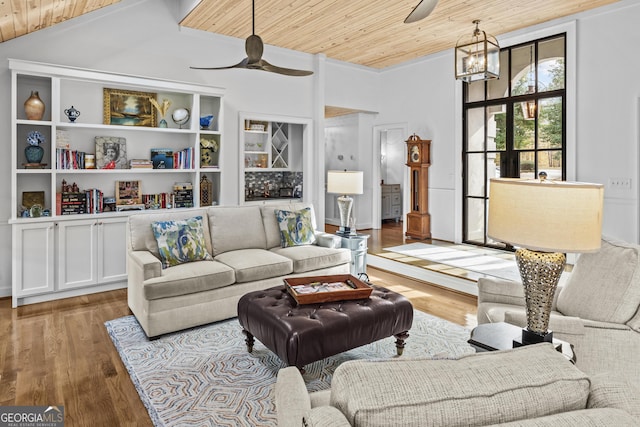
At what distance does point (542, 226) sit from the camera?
1535 mm

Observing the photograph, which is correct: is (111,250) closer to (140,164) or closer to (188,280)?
(140,164)

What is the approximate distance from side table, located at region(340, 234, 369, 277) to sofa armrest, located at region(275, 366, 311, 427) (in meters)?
3.38

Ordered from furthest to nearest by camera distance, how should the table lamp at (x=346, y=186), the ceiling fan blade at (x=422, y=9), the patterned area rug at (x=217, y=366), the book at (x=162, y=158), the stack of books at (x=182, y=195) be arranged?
the stack of books at (x=182, y=195), the book at (x=162, y=158), the table lamp at (x=346, y=186), the ceiling fan blade at (x=422, y=9), the patterned area rug at (x=217, y=366)

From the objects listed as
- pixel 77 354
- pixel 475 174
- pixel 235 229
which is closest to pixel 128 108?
pixel 235 229

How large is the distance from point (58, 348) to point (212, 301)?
46.2 inches

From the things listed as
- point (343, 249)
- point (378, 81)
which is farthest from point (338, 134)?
point (343, 249)

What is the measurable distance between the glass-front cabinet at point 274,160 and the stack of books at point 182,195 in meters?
1.40

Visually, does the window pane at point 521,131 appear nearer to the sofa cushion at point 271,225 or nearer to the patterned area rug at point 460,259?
the patterned area rug at point 460,259

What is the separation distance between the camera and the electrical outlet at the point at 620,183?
15.6 feet

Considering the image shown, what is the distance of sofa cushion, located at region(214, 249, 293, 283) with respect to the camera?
373 centimetres

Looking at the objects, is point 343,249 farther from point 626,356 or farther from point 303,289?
point 626,356

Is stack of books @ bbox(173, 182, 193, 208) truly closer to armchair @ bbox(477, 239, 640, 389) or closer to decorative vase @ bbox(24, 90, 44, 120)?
decorative vase @ bbox(24, 90, 44, 120)

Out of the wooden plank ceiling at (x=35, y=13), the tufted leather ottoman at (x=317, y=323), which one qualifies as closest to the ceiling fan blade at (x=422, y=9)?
the tufted leather ottoman at (x=317, y=323)

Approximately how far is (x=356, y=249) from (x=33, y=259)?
3340mm
